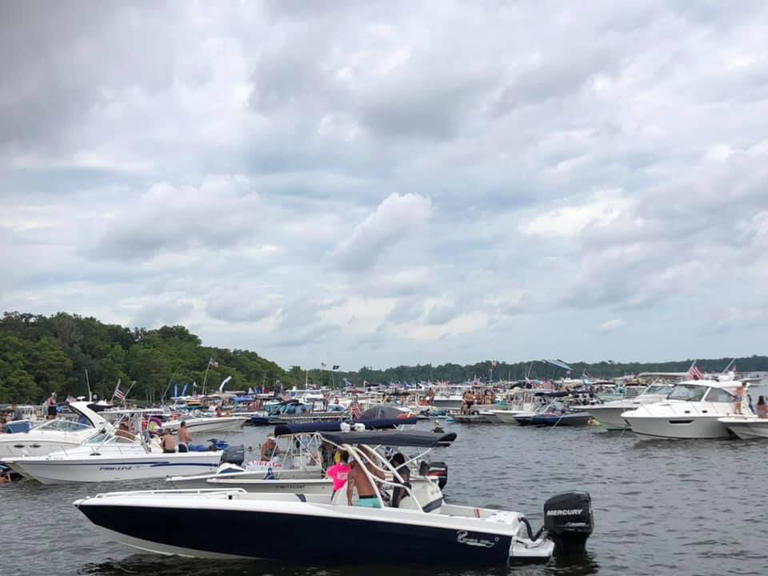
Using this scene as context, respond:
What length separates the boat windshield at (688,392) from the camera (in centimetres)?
3469

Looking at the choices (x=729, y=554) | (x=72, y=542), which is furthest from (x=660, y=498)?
(x=72, y=542)

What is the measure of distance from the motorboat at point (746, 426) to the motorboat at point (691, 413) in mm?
328

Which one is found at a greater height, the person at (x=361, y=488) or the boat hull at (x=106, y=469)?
the person at (x=361, y=488)

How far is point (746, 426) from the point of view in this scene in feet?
108

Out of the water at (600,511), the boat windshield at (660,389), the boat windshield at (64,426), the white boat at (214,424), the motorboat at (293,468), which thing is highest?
the boat windshield at (660,389)

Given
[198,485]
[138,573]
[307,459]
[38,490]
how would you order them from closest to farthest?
[138,573] < [307,459] < [198,485] < [38,490]

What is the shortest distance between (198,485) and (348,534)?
31.3 feet

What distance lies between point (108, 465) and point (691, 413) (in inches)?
975

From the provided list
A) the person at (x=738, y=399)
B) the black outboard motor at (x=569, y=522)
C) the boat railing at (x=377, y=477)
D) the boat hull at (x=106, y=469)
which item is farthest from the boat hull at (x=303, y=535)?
the person at (x=738, y=399)

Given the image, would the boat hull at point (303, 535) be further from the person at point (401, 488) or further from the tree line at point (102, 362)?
the tree line at point (102, 362)

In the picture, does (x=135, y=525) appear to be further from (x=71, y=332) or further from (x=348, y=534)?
(x=71, y=332)

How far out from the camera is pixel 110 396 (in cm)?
11981

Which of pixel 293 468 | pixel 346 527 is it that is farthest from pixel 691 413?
pixel 346 527

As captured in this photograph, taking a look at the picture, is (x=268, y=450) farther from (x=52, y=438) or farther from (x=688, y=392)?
(x=688, y=392)
